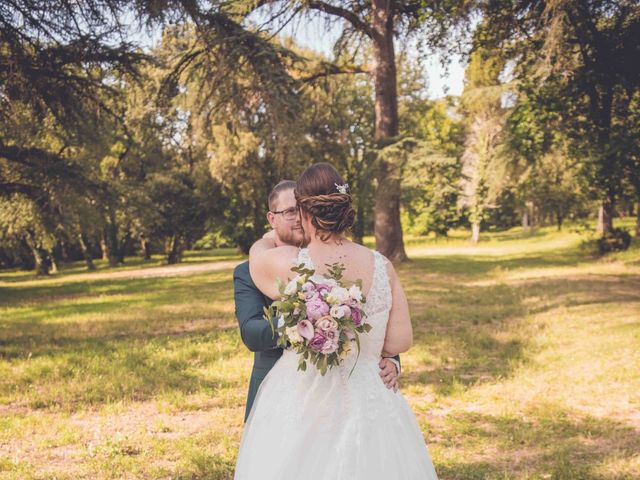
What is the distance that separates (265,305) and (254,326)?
0.22 meters

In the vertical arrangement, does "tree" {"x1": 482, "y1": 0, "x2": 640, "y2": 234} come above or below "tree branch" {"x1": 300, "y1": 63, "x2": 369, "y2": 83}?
below

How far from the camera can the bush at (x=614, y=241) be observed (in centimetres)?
2308

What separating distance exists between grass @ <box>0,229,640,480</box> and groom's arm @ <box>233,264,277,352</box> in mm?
2325

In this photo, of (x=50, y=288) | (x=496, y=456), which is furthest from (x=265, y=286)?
(x=50, y=288)

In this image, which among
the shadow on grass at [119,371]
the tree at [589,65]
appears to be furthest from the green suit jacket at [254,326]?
the tree at [589,65]

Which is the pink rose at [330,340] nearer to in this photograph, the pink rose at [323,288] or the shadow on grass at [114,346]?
the pink rose at [323,288]

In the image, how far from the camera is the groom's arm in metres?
2.80

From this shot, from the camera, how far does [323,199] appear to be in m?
2.59

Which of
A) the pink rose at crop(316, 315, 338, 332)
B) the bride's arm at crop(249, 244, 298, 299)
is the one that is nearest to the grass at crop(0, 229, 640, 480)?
the bride's arm at crop(249, 244, 298, 299)

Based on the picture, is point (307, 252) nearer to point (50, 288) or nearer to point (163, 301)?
point (163, 301)

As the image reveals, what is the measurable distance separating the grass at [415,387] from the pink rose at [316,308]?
110 inches

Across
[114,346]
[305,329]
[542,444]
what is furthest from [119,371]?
[305,329]

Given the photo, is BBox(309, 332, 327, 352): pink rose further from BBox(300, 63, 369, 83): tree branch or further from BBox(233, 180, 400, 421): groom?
BBox(300, 63, 369, 83): tree branch

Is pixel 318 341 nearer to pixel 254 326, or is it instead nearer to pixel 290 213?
pixel 254 326
